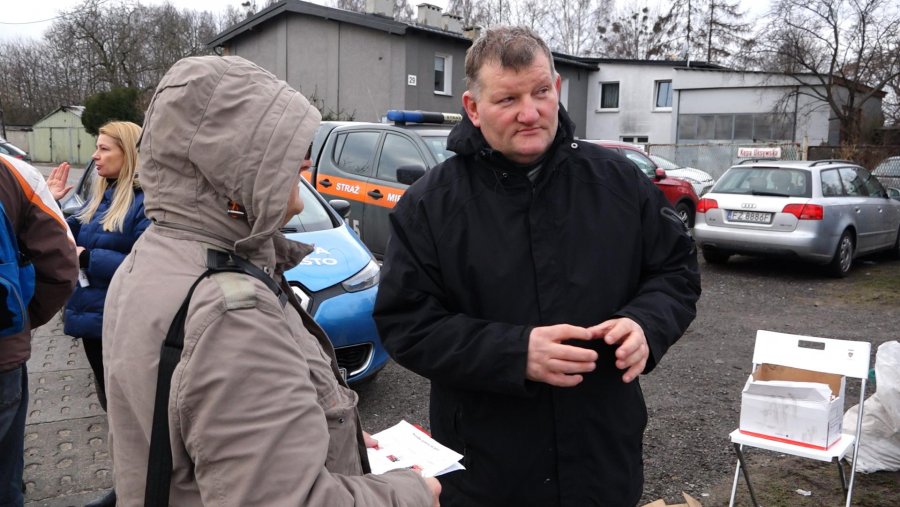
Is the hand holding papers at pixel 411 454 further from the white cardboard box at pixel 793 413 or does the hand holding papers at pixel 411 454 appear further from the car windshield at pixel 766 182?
the car windshield at pixel 766 182

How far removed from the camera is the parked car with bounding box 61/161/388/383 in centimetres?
441

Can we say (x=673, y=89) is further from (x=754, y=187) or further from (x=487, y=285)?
(x=487, y=285)

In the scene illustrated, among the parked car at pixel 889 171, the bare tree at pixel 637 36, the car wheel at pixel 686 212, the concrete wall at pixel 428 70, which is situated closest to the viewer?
the car wheel at pixel 686 212

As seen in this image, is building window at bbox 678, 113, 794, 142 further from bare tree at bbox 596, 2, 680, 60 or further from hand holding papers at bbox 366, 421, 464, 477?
hand holding papers at bbox 366, 421, 464, 477

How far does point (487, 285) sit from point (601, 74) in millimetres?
32128

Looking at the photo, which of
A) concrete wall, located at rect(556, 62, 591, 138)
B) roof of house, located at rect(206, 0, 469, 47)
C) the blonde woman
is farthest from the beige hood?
concrete wall, located at rect(556, 62, 591, 138)

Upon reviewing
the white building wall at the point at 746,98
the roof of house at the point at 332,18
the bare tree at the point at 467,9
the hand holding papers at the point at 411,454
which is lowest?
the hand holding papers at the point at 411,454

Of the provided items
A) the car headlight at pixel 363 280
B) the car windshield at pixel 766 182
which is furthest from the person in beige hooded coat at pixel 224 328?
the car windshield at pixel 766 182

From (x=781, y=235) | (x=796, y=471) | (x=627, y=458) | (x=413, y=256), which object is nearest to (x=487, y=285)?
(x=413, y=256)

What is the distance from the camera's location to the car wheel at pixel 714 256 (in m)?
10.5

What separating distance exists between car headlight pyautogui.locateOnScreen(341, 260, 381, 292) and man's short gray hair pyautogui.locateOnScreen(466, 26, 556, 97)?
Result: 263 centimetres

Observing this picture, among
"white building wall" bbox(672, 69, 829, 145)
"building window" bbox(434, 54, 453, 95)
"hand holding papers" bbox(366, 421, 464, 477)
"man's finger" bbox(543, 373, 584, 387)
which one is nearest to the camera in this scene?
"hand holding papers" bbox(366, 421, 464, 477)

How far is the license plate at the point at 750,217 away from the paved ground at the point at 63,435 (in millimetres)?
8080

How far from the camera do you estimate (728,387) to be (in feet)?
17.7
